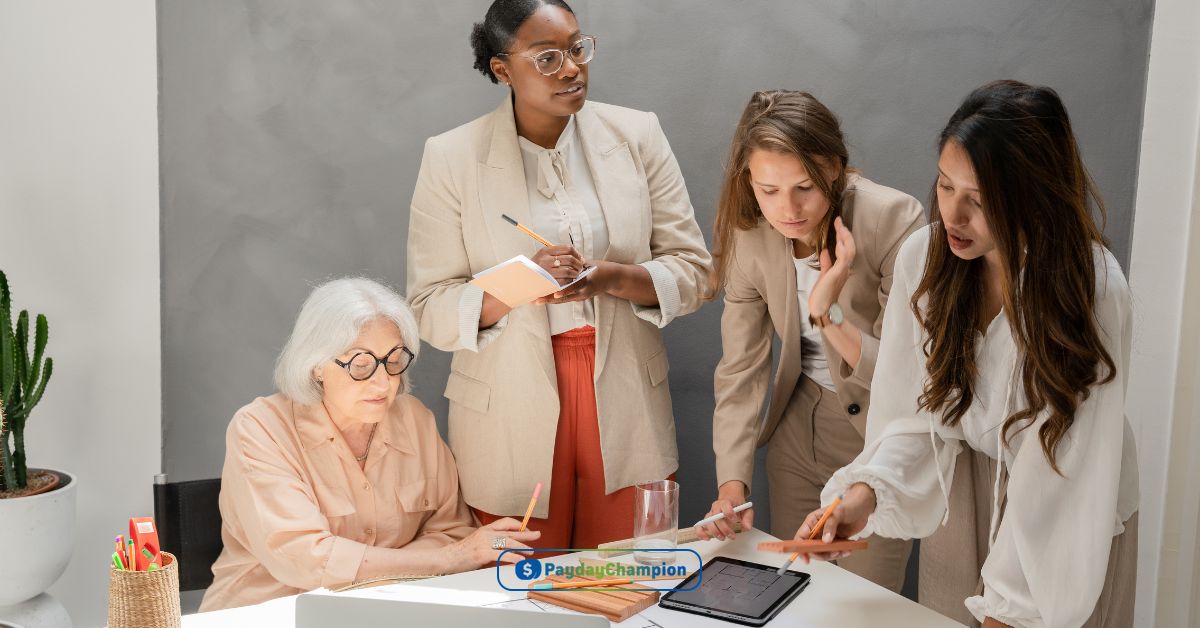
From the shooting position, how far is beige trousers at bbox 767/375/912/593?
8.39 ft

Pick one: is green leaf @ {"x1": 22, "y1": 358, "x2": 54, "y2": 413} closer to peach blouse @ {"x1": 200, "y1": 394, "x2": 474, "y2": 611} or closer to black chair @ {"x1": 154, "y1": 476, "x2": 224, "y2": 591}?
black chair @ {"x1": 154, "y1": 476, "x2": 224, "y2": 591}

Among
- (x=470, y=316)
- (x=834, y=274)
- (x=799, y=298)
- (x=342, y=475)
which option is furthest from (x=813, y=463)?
(x=342, y=475)

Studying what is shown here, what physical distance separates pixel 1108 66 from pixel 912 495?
5.88 ft

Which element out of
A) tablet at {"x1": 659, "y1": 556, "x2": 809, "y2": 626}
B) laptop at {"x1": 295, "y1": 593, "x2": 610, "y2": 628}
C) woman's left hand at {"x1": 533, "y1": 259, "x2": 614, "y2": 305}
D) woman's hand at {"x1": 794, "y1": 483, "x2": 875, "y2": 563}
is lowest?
tablet at {"x1": 659, "y1": 556, "x2": 809, "y2": 626}

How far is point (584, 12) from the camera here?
336 centimetres

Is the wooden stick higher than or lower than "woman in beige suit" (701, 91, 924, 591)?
lower

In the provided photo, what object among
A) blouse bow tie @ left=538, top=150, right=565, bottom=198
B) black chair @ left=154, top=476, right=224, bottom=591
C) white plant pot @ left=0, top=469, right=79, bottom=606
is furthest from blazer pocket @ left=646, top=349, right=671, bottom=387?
white plant pot @ left=0, top=469, right=79, bottom=606

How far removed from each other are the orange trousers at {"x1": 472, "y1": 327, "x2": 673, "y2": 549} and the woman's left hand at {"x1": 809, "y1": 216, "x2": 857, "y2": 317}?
65 cm

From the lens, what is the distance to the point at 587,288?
2.63 metres

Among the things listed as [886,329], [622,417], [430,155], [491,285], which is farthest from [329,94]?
[886,329]

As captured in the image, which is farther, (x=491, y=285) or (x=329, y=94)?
(x=329, y=94)

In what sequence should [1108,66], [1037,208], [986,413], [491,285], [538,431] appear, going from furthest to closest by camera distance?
1. [1108,66]
2. [538,431]
3. [491,285]
4. [986,413]
5. [1037,208]

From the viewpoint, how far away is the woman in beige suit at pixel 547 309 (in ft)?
9.07

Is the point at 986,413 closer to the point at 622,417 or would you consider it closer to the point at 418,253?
the point at 622,417
